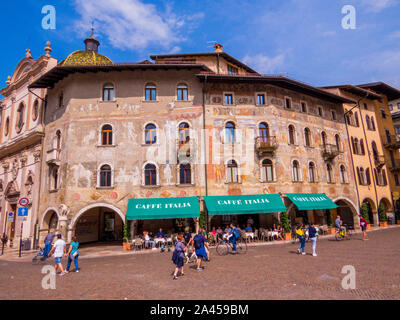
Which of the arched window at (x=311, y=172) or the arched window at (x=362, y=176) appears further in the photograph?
the arched window at (x=362, y=176)

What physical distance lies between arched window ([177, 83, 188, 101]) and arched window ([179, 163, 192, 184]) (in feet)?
18.9

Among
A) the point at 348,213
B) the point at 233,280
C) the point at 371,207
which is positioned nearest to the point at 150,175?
the point at 233,280

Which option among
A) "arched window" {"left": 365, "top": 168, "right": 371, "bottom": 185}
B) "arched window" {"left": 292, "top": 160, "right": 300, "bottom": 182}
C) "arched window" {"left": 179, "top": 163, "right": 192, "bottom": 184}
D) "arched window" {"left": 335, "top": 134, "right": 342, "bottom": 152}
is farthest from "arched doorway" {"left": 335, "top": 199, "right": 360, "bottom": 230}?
"arched window" {"left": 179, "top": 163, "right": 192, "bottom": 184}

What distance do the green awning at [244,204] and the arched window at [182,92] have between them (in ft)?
28.5

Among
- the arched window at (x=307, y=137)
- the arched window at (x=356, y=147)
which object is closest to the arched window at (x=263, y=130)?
the arched window at (x=307, y=137)

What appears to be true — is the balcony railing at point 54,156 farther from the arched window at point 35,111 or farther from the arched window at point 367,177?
the arched window at point 367,177

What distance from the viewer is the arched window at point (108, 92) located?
21875 mm

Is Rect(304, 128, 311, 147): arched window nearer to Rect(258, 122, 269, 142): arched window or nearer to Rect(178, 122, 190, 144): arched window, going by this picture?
Rect(258, 122, 269, 142): arched window

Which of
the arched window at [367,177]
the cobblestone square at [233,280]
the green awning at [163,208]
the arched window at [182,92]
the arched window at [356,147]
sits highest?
the arched window at [182,92]
